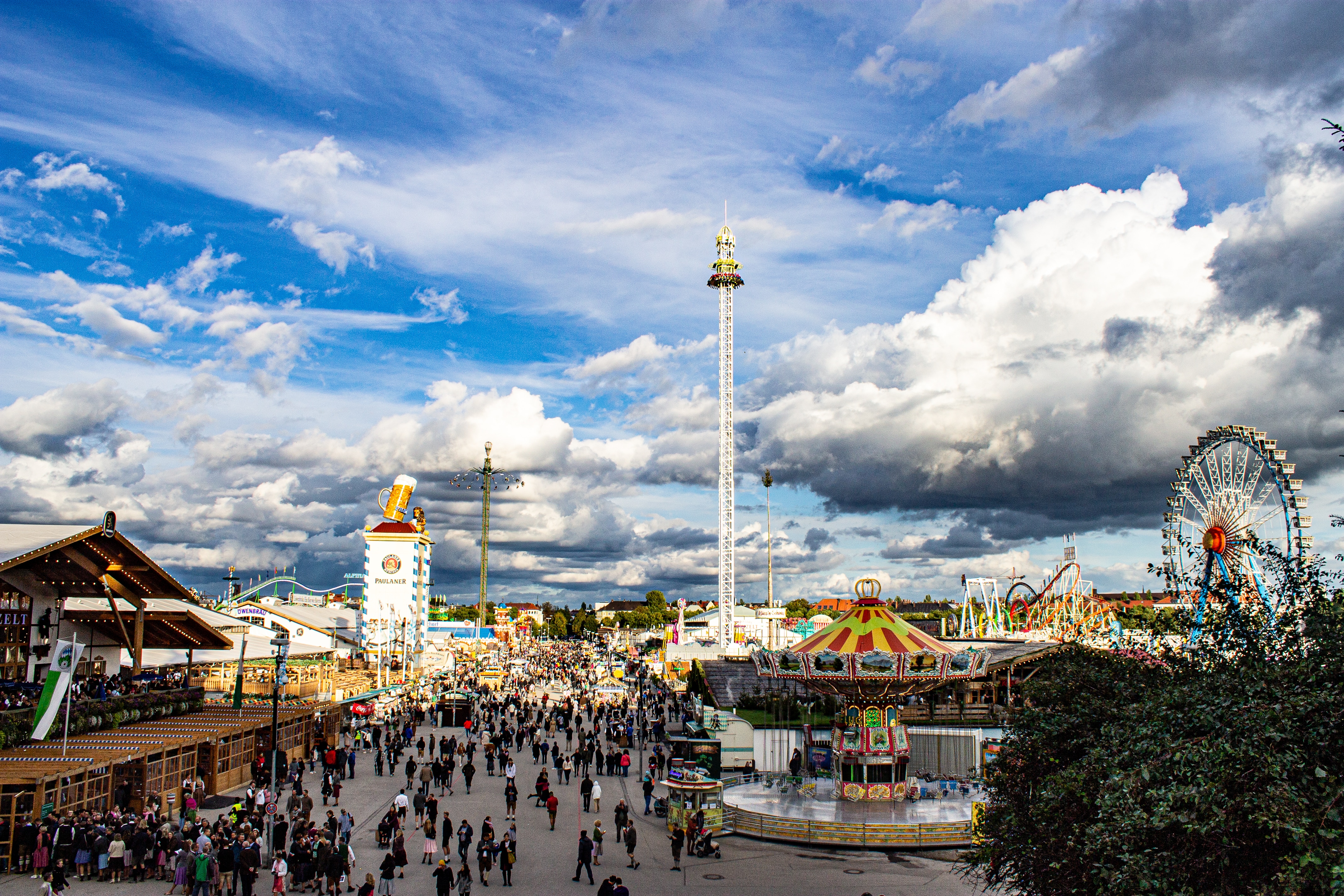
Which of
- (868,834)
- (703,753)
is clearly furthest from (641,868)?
(703,753)

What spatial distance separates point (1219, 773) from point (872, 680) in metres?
21.4

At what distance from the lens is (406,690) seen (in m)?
57.6

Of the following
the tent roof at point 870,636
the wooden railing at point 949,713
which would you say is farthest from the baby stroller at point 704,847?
the wooden railing at point 949,713

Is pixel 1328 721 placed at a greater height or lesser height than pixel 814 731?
greater

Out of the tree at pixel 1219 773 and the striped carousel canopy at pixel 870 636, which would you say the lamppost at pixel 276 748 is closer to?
the tree at pixel 1219 773

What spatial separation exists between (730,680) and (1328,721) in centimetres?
5567

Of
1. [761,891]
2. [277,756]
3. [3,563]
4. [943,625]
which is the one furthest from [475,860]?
[943,625]

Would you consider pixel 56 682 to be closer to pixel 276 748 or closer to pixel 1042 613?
pixel 276 748

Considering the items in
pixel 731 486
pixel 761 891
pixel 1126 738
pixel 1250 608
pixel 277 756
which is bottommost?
pixel 761 891

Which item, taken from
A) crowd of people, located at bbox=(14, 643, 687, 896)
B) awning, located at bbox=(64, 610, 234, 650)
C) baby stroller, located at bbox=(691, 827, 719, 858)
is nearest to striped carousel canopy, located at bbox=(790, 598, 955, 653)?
crowd of people, located at bbox=(14, 643, 687, 896)

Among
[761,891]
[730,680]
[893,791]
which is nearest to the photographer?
[761,891]

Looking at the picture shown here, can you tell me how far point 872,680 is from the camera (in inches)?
1122

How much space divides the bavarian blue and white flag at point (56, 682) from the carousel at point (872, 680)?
19.2 m

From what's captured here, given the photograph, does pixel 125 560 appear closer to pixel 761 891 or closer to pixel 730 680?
pixel 761 891
